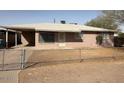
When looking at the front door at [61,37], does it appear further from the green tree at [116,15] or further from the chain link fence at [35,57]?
the chain link fence at [35,57]

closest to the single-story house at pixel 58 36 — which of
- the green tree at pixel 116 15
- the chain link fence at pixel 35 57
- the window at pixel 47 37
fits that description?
the window at pixel 47 37

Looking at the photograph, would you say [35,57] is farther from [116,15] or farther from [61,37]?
[61,37]

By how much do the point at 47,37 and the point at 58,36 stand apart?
1.73 m

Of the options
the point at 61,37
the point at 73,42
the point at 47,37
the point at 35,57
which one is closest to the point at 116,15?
the point at 73,42

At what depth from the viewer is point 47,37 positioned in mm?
27234

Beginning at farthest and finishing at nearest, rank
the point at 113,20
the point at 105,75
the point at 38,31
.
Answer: the point at 38,31 → the point at 113,20 → the point at 105,75

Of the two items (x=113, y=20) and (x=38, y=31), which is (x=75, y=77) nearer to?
(x=113, y=20)

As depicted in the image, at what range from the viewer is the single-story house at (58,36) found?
26375 millimetres

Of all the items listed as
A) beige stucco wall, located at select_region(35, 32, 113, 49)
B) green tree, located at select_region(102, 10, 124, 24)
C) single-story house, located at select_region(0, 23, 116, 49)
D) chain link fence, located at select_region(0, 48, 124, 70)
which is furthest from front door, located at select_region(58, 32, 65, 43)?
chain link fence, located at select_region(0, 48, 124, 70)
